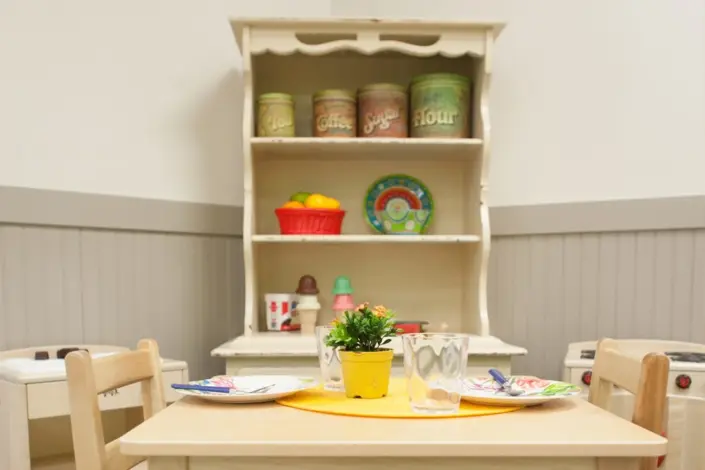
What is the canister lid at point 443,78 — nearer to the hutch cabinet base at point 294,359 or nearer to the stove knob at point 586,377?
the hutch cabinet base at point 294,359

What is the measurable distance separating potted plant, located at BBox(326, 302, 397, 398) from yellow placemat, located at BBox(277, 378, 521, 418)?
20mm

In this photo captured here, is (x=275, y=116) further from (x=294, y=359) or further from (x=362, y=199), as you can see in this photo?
(x=294, y=359)

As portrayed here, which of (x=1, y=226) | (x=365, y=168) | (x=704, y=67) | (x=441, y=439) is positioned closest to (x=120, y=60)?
(x=1, y=226)

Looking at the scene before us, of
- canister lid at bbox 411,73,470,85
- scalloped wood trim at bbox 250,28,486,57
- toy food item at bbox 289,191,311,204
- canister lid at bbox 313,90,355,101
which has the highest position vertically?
scalloped wood trim at bbox 250,28,486,57

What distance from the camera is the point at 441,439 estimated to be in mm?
751

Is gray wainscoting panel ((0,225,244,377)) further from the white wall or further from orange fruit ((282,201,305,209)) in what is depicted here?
orange fruit ((282,201,305,209))

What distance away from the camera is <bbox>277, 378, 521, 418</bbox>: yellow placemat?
0.88 meters

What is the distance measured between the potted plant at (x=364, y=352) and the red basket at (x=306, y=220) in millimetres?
876

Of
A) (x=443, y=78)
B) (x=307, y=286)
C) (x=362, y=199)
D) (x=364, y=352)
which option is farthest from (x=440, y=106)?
(x=364, y=352)

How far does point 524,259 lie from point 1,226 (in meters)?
1.53

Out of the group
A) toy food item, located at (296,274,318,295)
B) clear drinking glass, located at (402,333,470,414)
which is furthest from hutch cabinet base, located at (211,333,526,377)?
clear drinking glass, located at (402,333,470,414)

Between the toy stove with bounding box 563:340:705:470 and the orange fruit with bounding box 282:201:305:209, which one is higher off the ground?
the orange fruit with bounding box 282:201:305:209

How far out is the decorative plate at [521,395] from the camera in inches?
36.4

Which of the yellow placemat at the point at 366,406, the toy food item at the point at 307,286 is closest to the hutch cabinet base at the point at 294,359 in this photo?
the toy food item at the point at 307,286
